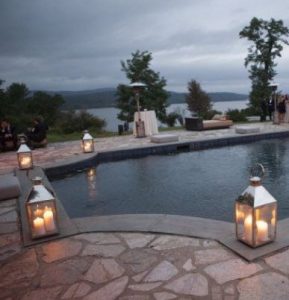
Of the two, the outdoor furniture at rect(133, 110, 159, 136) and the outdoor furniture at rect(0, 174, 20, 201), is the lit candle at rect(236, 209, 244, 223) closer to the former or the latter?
the outdoor furniture at rect(0, 174, 20, 201)

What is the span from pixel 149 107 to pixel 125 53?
513 centimetres

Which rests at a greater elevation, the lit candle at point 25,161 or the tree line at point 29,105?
the tree line at point 29,105

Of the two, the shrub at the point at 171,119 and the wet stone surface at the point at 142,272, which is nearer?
the wet stone surface at the point at 142,272

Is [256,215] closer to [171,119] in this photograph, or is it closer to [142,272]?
[142,272]

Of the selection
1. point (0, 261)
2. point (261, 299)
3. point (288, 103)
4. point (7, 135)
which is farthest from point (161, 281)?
point (288, 103)

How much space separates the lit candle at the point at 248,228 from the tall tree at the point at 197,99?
2981 cm

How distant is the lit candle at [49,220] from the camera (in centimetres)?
332

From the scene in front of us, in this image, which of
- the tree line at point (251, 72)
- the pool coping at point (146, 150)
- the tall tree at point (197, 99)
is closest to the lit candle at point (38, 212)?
the pool coping at point (146, 150)

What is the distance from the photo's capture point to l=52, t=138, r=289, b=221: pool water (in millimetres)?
4695

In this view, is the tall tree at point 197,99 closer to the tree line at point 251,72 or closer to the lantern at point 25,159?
the tree line at point 251,72

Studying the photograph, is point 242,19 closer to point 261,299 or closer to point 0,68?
point 0,68

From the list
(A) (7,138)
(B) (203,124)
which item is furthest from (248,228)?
(B) (203,124)

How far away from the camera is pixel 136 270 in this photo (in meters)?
2.63

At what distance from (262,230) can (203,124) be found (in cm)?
1060
